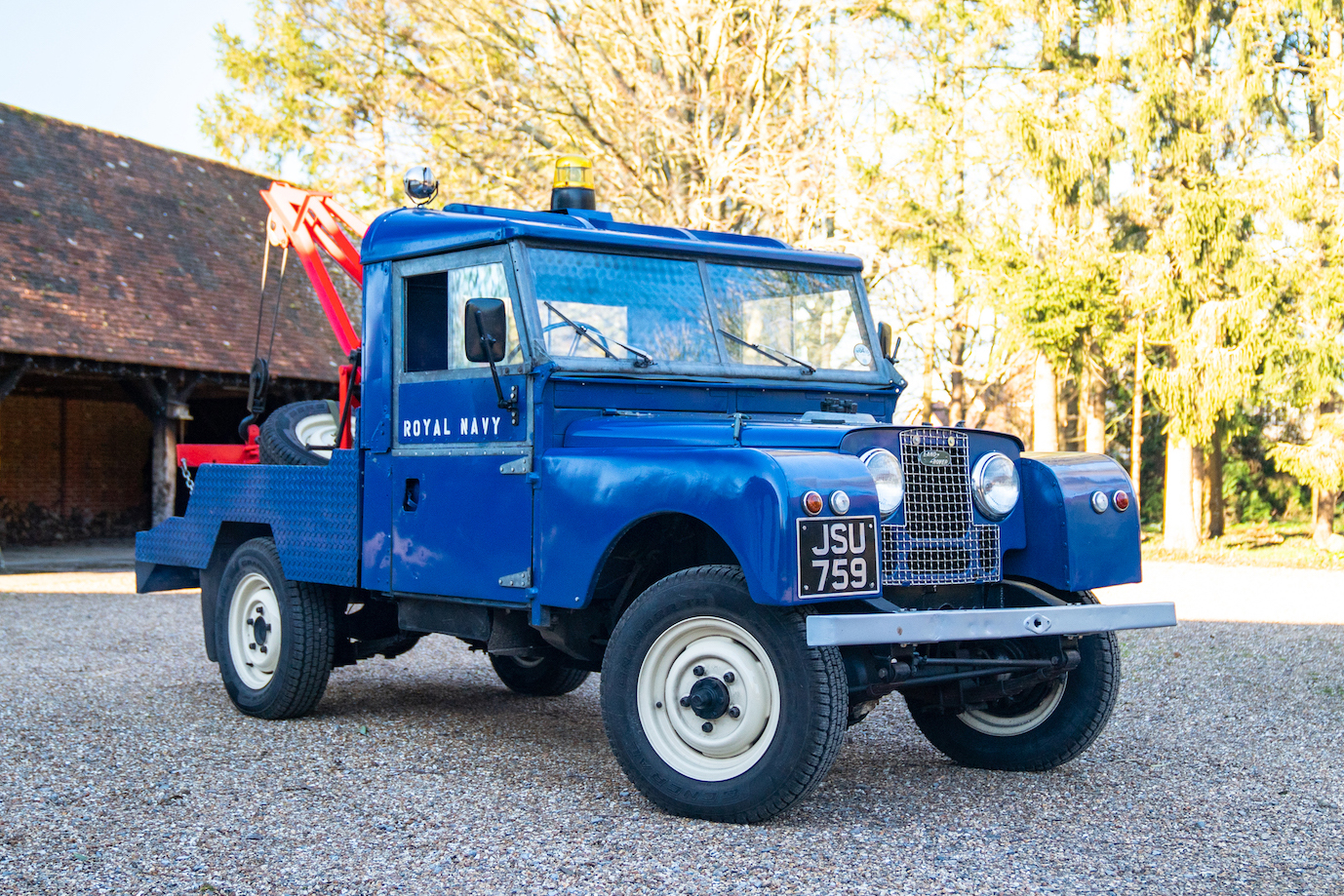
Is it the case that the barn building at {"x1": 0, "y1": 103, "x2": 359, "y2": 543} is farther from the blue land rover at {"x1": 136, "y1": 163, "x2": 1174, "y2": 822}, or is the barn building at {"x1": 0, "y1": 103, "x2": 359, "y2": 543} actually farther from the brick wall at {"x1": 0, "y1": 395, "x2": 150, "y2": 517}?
the blue land rover at {"x1": 136, "y1": 163, "x2": 1174, "y2": 822}

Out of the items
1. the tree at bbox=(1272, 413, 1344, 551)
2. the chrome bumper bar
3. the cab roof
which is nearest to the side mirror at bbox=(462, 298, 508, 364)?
the cab roof

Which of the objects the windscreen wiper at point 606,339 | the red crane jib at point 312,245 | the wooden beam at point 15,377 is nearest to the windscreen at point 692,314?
the windscreen wiper at point 606,339

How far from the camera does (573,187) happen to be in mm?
6867

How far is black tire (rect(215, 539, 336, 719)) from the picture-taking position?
271 inches

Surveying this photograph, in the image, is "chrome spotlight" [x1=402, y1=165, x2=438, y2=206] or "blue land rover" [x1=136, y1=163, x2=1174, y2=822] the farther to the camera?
"chrome spotlight" [x1=402, y1=165, x2=438, y2=206]

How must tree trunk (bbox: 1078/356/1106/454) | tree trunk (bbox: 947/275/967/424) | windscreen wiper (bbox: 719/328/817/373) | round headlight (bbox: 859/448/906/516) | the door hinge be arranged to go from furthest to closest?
tree trunk (bbox: 947/275/967/424), tree trunk (bbox: 1078/356/1106/454), windscreen wiper (bbox: 719/328/817/373), the door hinge, round headlight (bbox: 859/448/906/516)

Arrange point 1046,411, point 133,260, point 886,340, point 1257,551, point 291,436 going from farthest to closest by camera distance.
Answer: point 1046,411, point 1257,551, point 133,260, point 291,436, point 886,340

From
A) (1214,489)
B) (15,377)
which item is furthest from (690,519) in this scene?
(1214,489)

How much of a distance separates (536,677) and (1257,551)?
1696 cm

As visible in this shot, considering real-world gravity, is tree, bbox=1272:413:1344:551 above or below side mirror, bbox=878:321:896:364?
below

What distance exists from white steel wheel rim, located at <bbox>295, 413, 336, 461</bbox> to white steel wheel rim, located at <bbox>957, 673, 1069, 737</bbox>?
13.3ft

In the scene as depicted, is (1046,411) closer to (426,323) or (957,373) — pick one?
(957,373)

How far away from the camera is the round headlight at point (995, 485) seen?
5410mm

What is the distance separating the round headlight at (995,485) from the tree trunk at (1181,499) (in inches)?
645
